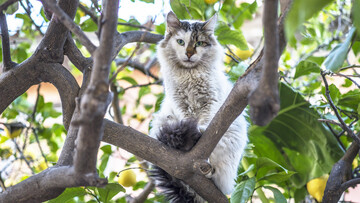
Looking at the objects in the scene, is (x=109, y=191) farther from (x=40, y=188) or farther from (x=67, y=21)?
(x=67, y=21)

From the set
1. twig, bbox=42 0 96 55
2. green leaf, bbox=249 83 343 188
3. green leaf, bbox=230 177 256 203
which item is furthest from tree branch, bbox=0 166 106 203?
green leaf, bbox=249 83 343 188

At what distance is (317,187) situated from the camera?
1.54 meters

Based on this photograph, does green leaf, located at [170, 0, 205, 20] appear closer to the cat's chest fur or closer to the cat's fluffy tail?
the cat's chest fur

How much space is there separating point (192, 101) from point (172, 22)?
393mm

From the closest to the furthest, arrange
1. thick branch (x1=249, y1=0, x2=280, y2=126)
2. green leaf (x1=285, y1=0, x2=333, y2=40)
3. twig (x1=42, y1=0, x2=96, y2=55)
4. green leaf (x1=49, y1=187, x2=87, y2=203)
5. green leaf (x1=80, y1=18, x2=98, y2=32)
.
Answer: green leaf (x1=285, y1=0, x2=333, y2=40) → thick branch (x1=249, y1=0, x2=280, y2=126) → twig (x1=42, y1=0, x2=96, y2=55) → green leaf (x1=49, y1=187, x2=87, y2=203) → green leaf (x1=80, y1=18, x2=98, y2=32)

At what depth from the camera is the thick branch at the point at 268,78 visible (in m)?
0.57

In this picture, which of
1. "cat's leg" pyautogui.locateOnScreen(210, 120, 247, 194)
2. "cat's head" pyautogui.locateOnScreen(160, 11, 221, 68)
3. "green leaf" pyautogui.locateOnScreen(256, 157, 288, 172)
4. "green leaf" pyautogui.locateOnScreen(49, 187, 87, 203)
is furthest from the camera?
"cat's head" pyautogui.locateOnScreen(160, 11, 221, 68)

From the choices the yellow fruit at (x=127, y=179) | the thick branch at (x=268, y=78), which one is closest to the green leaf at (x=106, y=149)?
the yellow fruit at (x=127, y=179)

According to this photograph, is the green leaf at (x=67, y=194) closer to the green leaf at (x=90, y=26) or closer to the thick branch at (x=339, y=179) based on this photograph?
the green leaf at (x=90, y=26)

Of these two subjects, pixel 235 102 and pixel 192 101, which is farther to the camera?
pixel 192 101

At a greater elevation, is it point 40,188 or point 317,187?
point 40,188

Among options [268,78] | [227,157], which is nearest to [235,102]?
[268,78]

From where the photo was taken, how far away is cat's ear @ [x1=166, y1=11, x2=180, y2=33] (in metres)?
1.61

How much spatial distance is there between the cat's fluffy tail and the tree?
12 centimetres
